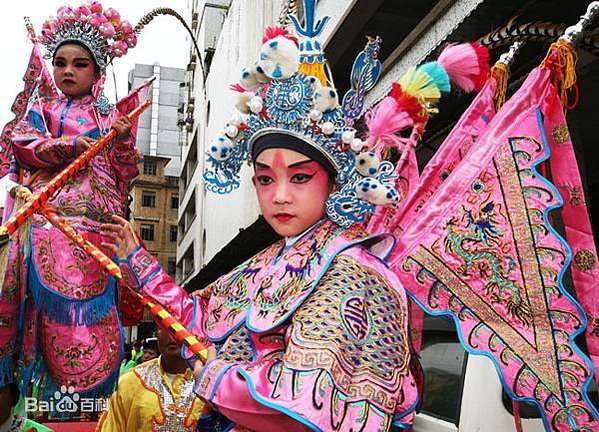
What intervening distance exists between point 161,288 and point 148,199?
42914 mm

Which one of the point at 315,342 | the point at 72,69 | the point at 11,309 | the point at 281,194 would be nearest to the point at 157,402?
the point at 11,309

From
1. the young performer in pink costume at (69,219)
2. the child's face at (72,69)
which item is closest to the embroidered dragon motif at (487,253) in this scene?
the young performer in pink costume at (69,219)

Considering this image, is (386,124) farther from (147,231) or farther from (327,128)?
(147,231)

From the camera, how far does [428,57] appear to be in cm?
393

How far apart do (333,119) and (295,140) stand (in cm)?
15

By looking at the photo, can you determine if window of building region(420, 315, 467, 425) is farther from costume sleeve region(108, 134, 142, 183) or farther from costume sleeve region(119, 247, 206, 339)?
costume sleeve region(108, 134, 142, 183)

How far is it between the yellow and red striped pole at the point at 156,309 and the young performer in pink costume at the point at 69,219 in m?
0.24

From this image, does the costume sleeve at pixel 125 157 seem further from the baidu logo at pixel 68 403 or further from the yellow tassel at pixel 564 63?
the yellow tassel at pixel 564 63

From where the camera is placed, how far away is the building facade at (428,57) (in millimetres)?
2768

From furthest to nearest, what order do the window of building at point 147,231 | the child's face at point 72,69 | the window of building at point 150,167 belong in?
1. the window of building at point 150,167
2. the window of building at point 147,231
3. the child's face at point 72,69

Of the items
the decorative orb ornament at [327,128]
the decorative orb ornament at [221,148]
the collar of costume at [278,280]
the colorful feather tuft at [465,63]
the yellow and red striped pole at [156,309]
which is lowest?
the yellow and red striped pole at [156,309]

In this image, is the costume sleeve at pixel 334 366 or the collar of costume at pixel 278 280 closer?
the costume sleeve at pixel 334 366

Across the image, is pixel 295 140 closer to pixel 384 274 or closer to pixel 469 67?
pixel 384 274

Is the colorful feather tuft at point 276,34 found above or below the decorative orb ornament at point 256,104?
above
